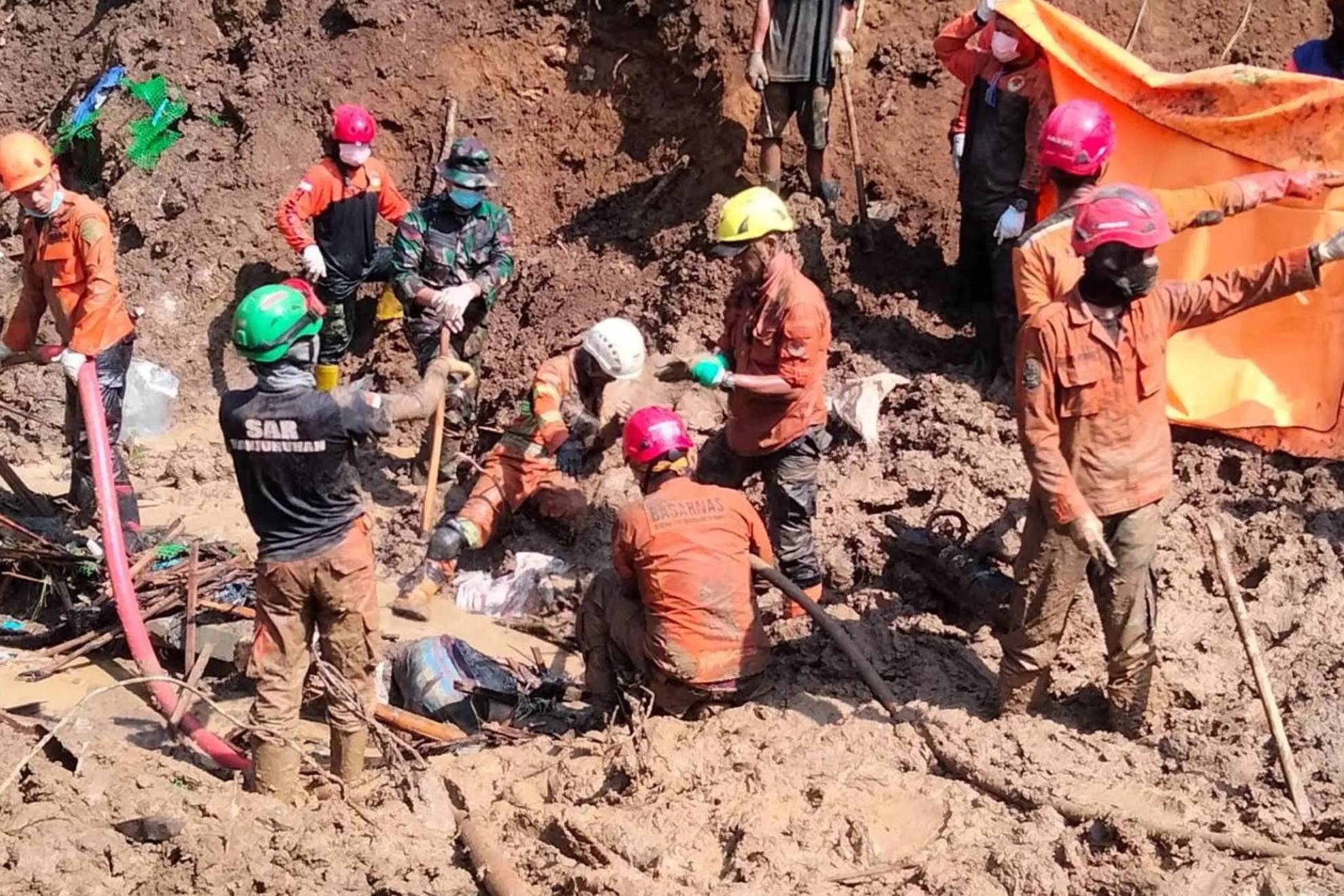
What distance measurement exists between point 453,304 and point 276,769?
3.43 m

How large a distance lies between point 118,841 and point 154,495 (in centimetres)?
435

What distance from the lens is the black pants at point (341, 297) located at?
356 inches

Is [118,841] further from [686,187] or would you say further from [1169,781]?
[686,187]

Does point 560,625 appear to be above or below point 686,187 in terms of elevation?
below

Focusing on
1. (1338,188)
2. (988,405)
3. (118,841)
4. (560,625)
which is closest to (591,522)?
(560,625)

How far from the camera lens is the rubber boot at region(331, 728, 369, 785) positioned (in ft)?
17.2

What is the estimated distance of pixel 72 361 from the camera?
670 centimetres

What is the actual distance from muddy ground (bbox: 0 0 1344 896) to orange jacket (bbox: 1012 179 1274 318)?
1.28m

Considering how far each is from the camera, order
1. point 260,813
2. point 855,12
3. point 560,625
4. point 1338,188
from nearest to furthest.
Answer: point 260,813
point 1338,188
point 560,625
point 855,12

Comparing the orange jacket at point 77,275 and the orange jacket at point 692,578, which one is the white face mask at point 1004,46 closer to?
the orange jacket at point 692,578

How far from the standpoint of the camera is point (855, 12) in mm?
9242

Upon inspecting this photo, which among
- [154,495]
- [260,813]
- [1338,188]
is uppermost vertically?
[1338,188]

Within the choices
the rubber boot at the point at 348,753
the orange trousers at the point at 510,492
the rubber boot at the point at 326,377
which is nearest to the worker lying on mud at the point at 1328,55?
the orange trousers at the point at 510,492

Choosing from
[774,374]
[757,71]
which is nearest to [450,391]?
[774,374]
